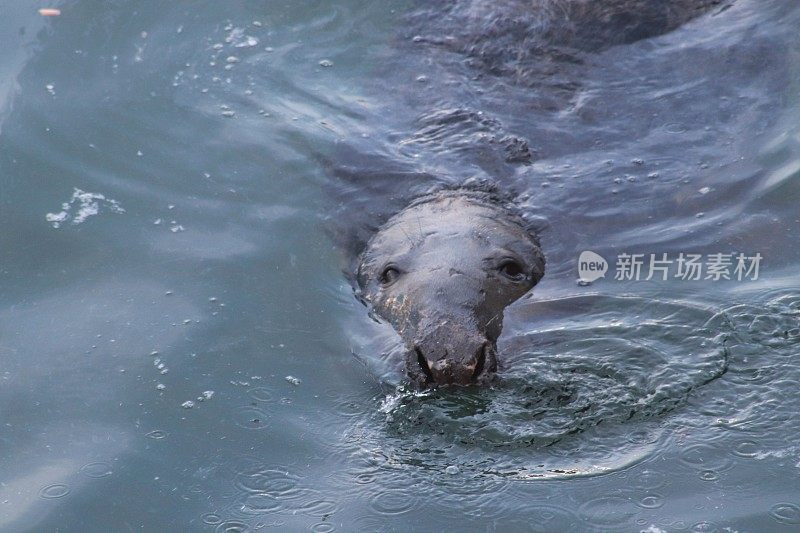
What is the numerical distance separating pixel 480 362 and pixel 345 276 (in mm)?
1517

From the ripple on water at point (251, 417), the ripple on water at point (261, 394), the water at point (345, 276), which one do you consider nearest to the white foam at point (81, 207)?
the water at point (345, 276)

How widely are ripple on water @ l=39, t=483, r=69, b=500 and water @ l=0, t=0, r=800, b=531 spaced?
19 mm

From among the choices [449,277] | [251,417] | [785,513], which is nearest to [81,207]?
[251,417]

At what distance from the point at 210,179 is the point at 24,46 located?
2529mm

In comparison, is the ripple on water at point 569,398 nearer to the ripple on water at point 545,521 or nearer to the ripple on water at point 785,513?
the ripple on water at point 545,521

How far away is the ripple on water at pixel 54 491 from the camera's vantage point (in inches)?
224

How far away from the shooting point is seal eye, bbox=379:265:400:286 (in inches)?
272

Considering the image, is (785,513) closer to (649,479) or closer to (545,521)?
(649,479)

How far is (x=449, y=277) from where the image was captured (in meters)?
6.57

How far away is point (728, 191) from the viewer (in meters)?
7.86

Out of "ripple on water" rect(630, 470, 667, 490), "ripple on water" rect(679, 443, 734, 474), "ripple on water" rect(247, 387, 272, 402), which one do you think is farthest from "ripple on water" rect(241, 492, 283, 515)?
"ripple on water" rect(679, 443, 734, 474)

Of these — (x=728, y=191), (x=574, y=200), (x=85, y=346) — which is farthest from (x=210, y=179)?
(x=728, y=191)

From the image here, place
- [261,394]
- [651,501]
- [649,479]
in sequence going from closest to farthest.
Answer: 1. [651,501]
2. [649,479]
3. [261,394]

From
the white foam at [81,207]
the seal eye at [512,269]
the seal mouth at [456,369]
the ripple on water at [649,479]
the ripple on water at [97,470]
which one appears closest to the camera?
the ripple on water at [649,479]
